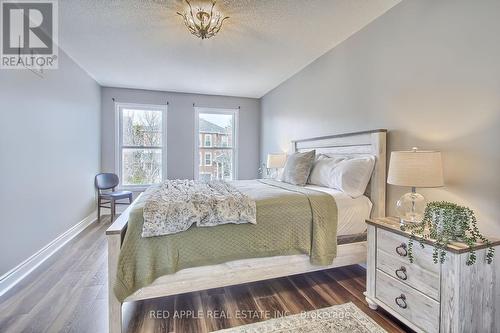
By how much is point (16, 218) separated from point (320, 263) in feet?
9.17

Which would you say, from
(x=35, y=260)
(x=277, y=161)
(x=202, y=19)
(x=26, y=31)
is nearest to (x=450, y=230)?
(x=202, y=19)

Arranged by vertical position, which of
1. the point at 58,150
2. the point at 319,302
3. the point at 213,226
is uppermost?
the point at 58,150

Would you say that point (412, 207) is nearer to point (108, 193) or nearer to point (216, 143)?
point (216, 143)

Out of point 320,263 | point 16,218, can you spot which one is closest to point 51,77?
point 16,218

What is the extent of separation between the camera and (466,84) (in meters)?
1.62

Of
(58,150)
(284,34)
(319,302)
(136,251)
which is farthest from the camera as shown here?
A: (58,150)

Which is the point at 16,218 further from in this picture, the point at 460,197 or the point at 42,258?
the point at 460,197

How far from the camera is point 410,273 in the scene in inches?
58.9

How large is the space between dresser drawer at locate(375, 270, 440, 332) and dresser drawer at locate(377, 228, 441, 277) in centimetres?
17

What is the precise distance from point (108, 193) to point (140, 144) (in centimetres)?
112

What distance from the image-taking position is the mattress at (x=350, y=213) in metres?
2.12

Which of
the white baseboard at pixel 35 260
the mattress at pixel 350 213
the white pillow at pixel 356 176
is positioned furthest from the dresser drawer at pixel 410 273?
the white baseboard at pixel 35 260

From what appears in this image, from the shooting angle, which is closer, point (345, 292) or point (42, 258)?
point (345, 292)

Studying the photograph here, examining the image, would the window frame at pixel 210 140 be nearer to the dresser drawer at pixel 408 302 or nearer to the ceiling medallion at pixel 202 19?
the ceiling medallion at pixel 202 19
